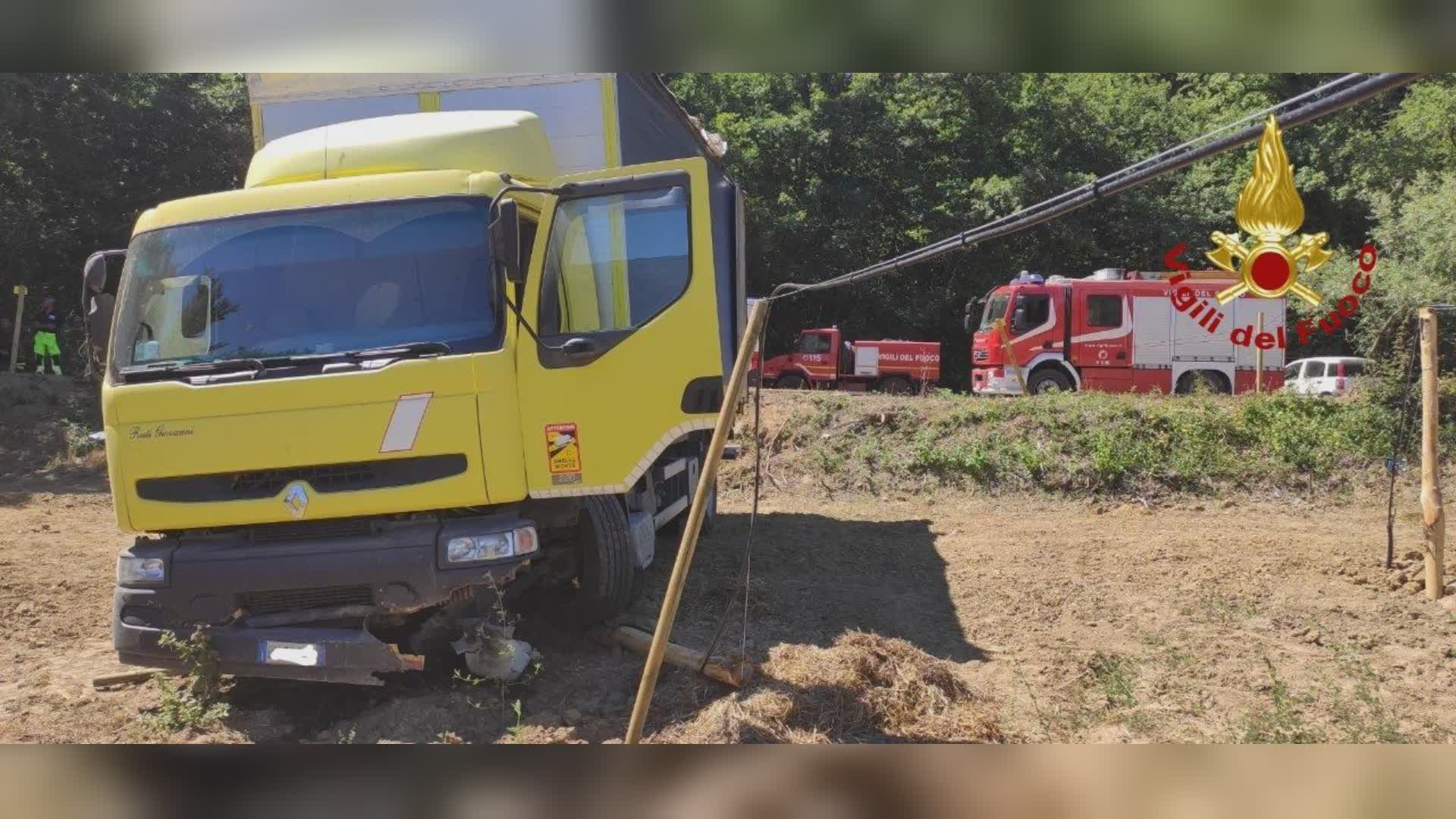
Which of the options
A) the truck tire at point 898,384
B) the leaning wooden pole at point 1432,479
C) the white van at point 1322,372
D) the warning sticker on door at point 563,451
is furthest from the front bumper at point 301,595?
the truck tire at point 898,384

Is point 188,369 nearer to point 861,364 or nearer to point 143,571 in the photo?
point 143,571

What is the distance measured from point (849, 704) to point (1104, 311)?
1731 centimetres

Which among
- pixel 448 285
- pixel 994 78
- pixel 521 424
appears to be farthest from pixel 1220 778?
pixel 994 78

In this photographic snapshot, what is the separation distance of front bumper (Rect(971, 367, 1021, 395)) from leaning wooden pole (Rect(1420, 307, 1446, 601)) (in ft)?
40.7

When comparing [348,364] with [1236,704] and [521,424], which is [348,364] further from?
[1236,704]

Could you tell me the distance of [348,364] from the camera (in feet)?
16.4

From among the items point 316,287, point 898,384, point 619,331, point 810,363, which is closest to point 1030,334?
point 898,384

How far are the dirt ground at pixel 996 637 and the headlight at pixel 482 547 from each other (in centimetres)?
83

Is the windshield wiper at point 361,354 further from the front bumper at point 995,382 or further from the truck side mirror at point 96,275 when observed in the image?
the front bumper at point 995,382

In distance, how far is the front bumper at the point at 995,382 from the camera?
1998 cm

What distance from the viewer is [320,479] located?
5062mm

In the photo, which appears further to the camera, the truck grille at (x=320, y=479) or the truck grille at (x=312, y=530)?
the truck grille at (x=312, y=530)

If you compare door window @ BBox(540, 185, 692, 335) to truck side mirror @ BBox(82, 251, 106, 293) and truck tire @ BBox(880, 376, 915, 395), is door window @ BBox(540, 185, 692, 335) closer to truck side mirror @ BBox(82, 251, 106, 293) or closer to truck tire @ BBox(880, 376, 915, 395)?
truck side mirror @ BBox(82, 251, 106, 293)

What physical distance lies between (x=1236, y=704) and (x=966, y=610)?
85.9 inches
